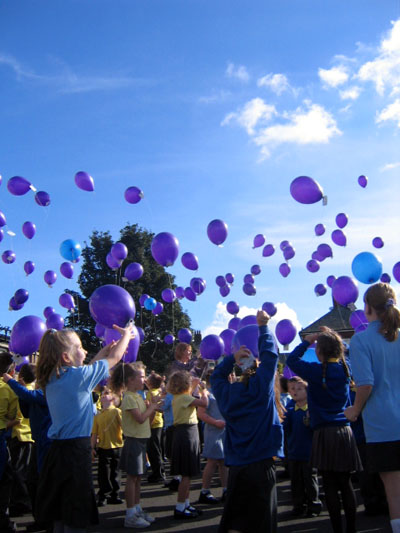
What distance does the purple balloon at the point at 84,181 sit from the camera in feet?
34.6

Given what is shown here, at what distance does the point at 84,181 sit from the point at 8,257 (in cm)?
374

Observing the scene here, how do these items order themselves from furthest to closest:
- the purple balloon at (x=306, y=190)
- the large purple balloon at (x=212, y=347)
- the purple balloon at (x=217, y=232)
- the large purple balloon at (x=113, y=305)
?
the purple balloon at (x=217, y=232), the large purple balloon at (x=212, y=347), the purple balloon at (x=306, y=190), the large purple balloon at (x=113, y=305)

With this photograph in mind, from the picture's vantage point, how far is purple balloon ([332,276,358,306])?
10164 mm

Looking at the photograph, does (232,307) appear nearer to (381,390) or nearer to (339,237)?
(339,237)

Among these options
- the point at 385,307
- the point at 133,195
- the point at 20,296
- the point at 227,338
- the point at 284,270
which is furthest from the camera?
the point at 284,270

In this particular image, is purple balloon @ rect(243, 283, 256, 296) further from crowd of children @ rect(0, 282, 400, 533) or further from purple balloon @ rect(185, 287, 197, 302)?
crowd of children @ rect(0, 282, 400, 533)

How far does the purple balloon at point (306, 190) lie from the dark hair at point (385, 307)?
5812 millimetres

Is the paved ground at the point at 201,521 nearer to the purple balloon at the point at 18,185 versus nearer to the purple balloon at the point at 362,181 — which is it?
the purple balloon at the point at 18,185

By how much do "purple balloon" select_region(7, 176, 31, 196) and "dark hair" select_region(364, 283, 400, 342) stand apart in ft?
29.2

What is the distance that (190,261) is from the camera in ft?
42.4

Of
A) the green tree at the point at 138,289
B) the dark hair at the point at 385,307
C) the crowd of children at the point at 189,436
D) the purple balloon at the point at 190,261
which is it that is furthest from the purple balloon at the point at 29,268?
the green tree at the point at 138,289

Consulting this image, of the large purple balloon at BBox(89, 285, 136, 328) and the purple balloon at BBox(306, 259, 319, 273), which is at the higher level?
the purple balloon at BBox(306, 259, 319, 273)

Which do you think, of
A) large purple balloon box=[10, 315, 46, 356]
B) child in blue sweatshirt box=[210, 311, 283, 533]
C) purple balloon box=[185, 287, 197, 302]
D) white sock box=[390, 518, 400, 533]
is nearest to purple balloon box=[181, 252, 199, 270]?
purple balloon box=[185, 287, 197, 302]

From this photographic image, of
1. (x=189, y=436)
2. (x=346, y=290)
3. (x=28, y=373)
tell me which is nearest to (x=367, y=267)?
(x=346, y=290)
